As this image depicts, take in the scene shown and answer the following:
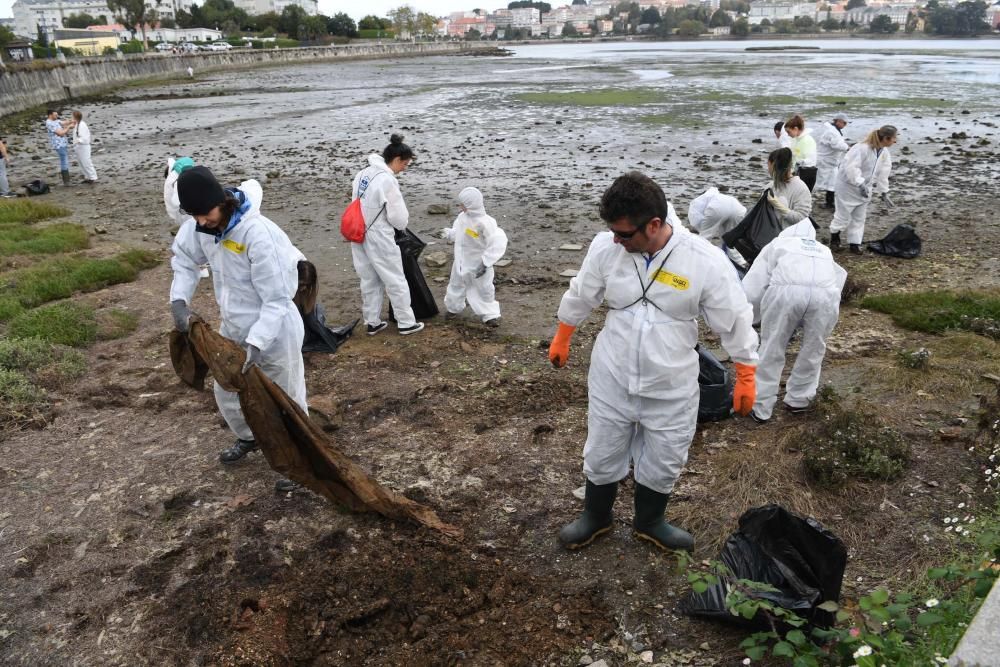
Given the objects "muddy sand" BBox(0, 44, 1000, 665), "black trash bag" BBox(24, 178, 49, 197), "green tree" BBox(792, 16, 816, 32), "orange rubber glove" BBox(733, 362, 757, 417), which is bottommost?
"muddy sand" BBox(0, 44, 1000, 665)

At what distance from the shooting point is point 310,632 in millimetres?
3033

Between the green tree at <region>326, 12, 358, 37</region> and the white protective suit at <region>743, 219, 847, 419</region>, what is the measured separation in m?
97.2

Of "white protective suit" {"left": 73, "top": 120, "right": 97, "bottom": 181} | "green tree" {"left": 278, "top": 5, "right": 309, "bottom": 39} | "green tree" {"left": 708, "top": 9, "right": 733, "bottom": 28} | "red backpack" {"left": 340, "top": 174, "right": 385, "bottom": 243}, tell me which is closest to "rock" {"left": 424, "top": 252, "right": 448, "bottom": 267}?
"red backpack" {"left": 340, "top": 174, "right": 385, "bottom": 243}

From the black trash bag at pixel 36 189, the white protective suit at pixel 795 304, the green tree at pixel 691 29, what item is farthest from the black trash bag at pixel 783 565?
the green tree at pixel 691 29

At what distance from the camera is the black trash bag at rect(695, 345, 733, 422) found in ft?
15.2

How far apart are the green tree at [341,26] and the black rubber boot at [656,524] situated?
324 ft

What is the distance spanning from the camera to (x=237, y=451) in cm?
444

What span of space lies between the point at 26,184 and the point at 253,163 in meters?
4.58

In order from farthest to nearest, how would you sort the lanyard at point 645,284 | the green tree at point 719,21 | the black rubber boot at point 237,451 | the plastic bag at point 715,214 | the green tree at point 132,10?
the green tree at point 719,21, the green tree at point 132,10, the plastic bag at point 715,214, the black rubber boot at point 237,451, the lanyard at point 645,284

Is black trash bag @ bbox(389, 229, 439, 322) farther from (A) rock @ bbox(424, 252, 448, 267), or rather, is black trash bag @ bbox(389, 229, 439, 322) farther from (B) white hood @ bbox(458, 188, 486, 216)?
(A) rock @ bbox(424, 252, 448, 267)

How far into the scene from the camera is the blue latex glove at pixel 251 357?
3547 millimetres

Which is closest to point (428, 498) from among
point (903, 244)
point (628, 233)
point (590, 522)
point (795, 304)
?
point (590, 522)

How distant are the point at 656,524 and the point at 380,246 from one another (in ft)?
12.6

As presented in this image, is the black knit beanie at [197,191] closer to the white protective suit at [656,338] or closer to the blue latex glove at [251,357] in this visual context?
the blue latex glove at [251,357]
